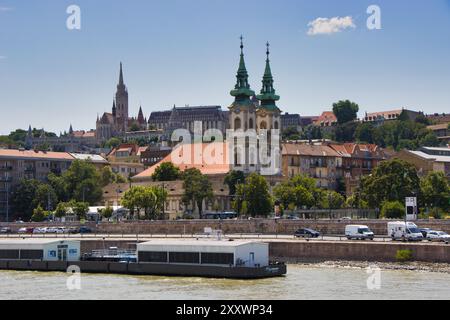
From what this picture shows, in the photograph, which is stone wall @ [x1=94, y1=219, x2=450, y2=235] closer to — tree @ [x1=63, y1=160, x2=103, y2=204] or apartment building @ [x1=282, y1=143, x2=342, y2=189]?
tree @ [x1=63, y1=160, x2=103, y2=204]

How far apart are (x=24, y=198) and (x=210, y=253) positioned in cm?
8097

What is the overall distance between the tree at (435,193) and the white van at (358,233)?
33.2 metres

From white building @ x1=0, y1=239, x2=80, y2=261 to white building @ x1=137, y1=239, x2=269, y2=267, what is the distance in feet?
26.0

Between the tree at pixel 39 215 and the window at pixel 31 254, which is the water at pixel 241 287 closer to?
the window at pixel 31 254

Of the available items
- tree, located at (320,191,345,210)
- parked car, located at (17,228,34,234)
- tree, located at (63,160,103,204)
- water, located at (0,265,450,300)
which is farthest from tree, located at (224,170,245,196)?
water, located at (0,265,450,300)

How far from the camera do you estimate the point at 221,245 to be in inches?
2424

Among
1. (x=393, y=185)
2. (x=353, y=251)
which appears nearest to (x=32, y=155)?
(x=393, y=185)

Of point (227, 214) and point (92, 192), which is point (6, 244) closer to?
point (227, 214)

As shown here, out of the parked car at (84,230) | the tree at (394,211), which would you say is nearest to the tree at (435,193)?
the tree at (394,211)

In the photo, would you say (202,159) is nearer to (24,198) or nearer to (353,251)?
(24,198)

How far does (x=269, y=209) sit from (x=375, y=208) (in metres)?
12.7

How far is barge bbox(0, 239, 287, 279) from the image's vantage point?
60812 millimetres

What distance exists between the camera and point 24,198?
138375 mm
